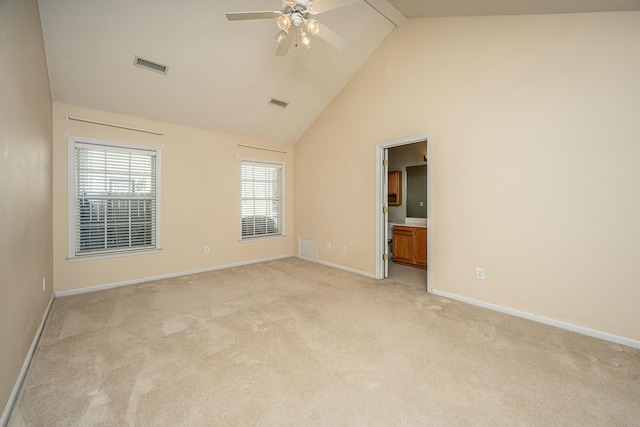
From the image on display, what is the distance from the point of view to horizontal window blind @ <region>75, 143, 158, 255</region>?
3561 mm

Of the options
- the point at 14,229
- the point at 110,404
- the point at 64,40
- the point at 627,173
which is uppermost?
the point at 64,40

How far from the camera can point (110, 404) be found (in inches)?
60.5

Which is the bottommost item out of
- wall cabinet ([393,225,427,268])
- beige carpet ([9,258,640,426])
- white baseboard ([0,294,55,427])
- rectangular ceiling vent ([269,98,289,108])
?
beige carpet ([9,258,640,426])

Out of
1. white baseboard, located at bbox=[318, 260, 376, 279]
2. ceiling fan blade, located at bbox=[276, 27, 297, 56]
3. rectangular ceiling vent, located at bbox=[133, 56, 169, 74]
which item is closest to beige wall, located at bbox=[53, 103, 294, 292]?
rectangular ceiling vent, located at bbox=[133, 56, 169, 74]

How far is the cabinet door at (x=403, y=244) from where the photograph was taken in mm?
4973

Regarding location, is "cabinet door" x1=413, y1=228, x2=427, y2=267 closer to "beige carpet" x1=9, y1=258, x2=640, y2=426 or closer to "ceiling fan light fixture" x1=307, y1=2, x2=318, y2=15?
"beige carpet" x1=9, y1=258, x2=640, y2=426

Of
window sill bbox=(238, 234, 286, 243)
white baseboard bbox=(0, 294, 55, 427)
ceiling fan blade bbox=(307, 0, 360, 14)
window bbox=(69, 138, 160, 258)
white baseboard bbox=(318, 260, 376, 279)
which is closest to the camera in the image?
white baseboard bbox=(0, 294, 55, 427)

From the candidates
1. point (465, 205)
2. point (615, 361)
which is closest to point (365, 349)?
point (615, 361)

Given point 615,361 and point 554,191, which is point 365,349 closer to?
point 615,361

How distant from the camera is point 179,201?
433cm

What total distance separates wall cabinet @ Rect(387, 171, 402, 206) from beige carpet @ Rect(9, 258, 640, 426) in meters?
3.03

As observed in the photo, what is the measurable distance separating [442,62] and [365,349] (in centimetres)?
346

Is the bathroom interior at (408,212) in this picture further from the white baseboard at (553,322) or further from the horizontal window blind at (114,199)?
the horizontal window blind at (114,199)

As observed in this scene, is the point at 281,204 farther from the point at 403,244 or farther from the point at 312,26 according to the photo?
the point at 312,26
